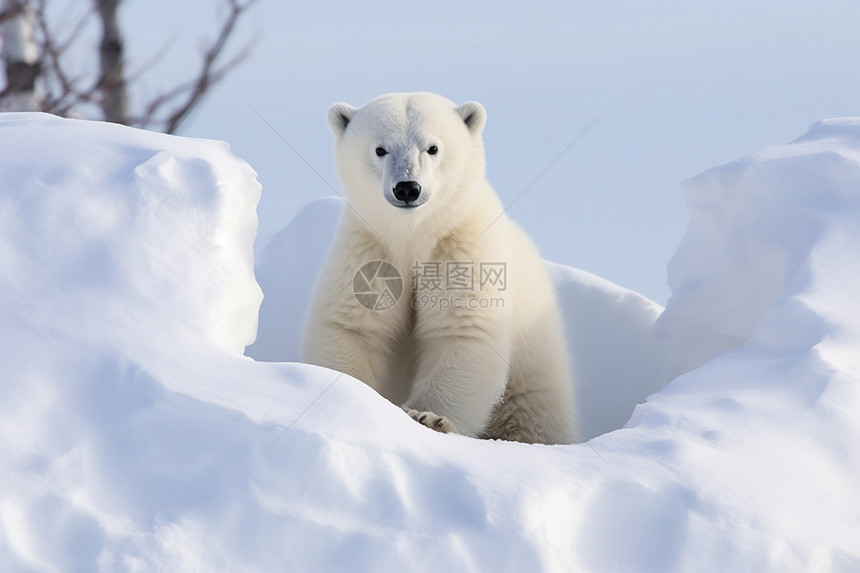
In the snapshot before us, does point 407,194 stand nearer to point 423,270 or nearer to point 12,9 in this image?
point 423,270

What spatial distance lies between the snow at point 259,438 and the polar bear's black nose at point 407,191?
53 cm

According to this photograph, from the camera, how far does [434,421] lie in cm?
311

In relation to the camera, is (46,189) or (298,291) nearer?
(46,189)

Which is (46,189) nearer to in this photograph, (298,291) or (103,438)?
(103,438)

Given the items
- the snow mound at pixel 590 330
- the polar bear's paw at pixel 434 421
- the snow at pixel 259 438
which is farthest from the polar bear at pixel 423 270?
the snow mound at pixel 590 330

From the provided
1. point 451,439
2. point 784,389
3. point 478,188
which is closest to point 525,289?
point 478,188

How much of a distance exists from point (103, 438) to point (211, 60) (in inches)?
223

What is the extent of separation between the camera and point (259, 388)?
2.24 metres

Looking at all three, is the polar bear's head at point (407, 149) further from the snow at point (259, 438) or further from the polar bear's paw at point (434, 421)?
the polar bear's paw at point (434, 421)

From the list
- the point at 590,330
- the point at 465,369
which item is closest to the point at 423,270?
the point at 465,369

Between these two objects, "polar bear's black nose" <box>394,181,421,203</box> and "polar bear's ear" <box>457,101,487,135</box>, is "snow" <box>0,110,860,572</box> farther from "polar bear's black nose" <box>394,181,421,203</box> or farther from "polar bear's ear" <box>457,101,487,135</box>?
"polar bear's ear" <box>457,101,487,135</box>

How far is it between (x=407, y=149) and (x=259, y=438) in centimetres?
152

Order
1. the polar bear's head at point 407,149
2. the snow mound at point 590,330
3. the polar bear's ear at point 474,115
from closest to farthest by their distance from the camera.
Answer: the polar bear's head at point 407,149, the polar bear's ear at point 474,115, the snow mound at point 590,330

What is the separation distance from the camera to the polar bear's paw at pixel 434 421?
122 inches
